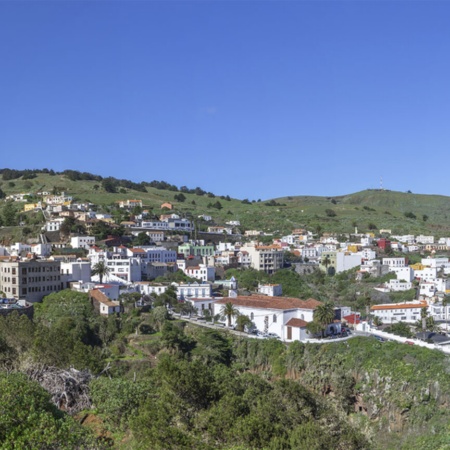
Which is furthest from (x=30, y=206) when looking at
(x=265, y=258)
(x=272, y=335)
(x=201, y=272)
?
(x=272, y=335)

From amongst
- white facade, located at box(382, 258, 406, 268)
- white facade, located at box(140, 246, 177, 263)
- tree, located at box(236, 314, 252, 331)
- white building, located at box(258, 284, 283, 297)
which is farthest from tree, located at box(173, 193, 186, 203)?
tree, located at box(236, 314, 252, 331)

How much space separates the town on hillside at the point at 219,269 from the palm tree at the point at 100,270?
0.18 metres

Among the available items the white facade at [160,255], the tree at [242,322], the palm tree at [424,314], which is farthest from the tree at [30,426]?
the white facade at [160,255]

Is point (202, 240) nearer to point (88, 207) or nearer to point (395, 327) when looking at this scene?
point (88, 207)

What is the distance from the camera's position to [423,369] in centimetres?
3659

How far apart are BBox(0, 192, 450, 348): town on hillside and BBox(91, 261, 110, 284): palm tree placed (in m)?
0.18

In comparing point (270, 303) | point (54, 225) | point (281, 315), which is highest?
point (54, 225)

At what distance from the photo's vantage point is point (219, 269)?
230 ft

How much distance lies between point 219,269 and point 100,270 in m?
18.4

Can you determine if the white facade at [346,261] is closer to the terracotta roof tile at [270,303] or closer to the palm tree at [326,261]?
the palm tree at [326,261]

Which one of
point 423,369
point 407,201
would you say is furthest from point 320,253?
point 407,201

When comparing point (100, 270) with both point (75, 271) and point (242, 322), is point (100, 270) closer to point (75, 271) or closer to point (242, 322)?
point (75, 271)

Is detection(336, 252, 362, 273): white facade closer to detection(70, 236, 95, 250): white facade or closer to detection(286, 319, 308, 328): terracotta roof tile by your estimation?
detection(70, 236, 95, 250): white facade

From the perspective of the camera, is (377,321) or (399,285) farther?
(399,285)
